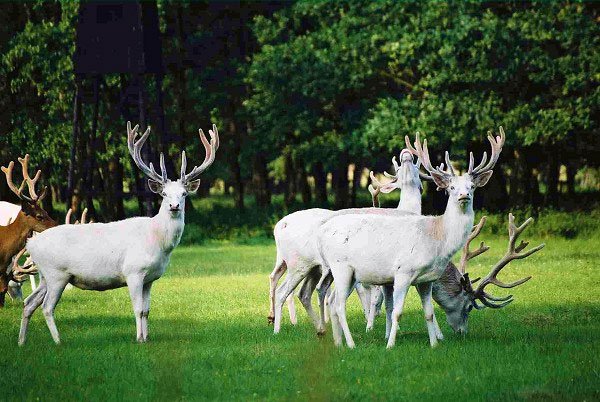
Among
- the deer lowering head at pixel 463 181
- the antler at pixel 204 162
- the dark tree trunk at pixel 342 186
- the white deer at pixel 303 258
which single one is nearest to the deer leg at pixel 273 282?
the white deer at pixel 303 258

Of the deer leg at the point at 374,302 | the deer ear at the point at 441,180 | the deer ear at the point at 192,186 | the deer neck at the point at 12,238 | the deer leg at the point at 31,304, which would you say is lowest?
the deer leg at the point at 374,302

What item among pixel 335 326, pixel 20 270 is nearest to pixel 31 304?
pixel 335 326

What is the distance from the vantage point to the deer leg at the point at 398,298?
12461 millimetres

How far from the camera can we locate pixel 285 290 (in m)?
14.0

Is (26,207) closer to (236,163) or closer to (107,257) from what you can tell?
(107,257)

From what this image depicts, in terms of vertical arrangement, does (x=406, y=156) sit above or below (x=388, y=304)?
above

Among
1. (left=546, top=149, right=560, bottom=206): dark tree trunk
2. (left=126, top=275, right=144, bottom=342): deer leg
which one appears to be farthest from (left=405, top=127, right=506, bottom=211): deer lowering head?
(left=546, top=149, right=560, bottom=206): dark tree trunk

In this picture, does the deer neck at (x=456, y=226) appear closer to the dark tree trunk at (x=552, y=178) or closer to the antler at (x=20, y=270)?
the antler at (x=20, y=270)

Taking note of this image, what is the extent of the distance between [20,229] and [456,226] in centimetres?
676

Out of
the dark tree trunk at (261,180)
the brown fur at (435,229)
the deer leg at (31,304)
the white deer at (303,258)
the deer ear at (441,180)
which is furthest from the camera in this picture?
the dark tree trunk at (261,180)

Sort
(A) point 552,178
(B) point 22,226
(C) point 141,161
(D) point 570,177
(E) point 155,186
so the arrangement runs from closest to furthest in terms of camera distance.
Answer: (E) point 155,186 < (C) point 141,161 < (B) point 22,226 < (A) point 552,178 < (D) point 570,177

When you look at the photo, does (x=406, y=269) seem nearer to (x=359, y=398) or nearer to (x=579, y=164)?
(x=359, y=398)

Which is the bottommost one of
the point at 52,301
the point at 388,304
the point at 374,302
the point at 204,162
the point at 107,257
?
the point at 374,302

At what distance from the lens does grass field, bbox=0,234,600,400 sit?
10.0 metres
